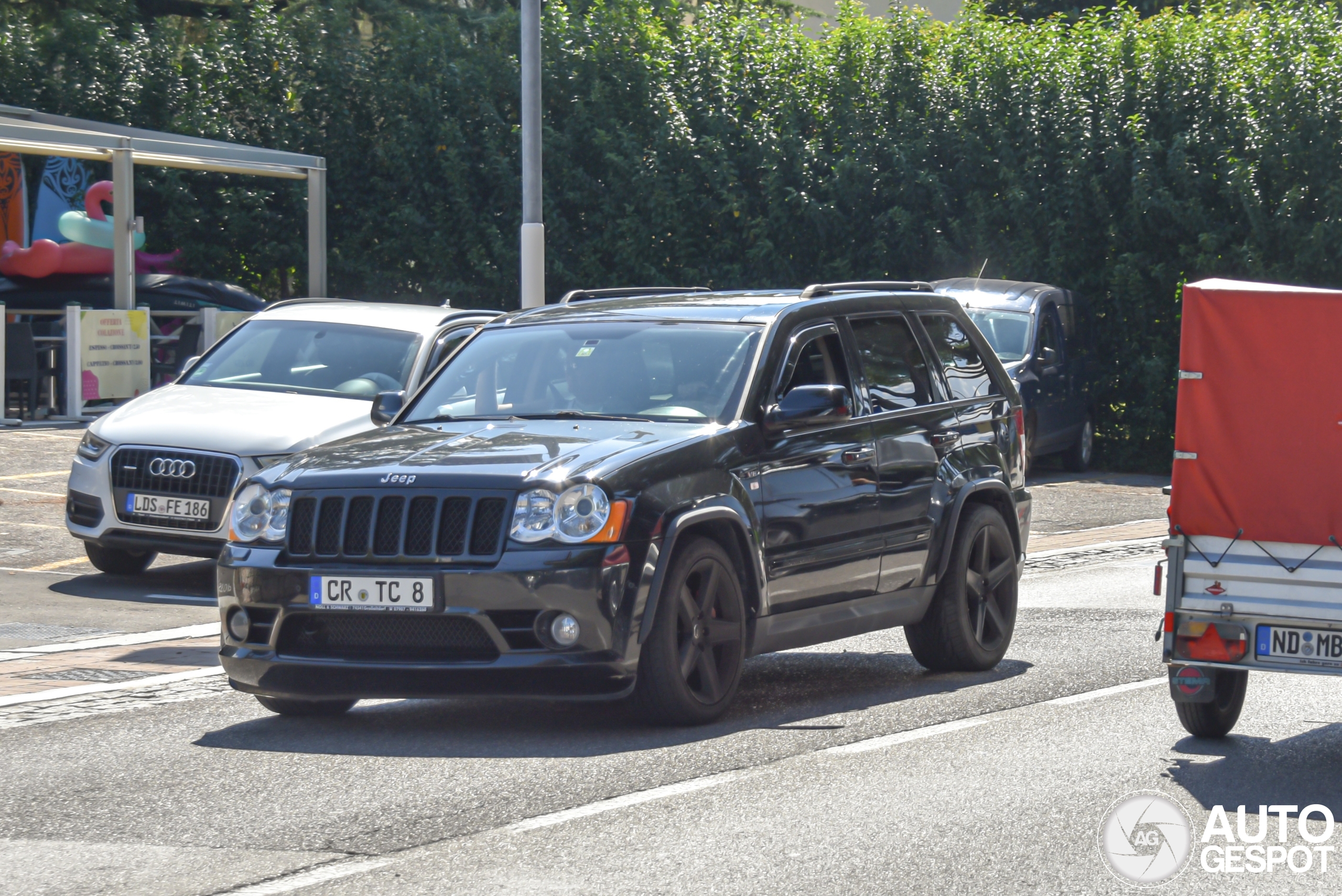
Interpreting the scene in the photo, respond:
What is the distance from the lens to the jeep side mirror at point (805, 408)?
8148mm

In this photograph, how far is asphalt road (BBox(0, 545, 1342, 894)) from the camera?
5500 millimetres

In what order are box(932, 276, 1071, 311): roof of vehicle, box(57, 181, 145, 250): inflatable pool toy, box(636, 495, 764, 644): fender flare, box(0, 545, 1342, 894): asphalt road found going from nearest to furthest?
box(0, 545, 1342, 894): asphalt road → box(636, 495, 764, 644): fender flare → box(932, 276, 1071, 311): roof of vehicle → box(57, 181, 145, 250): inflatable pool toy

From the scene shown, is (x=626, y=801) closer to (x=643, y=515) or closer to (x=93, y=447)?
(x=643, y=515)

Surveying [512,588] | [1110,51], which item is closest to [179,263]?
[1110,51]

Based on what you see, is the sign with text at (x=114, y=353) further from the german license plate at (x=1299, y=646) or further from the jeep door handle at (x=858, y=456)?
the german license plate at (x=1299, y=646)

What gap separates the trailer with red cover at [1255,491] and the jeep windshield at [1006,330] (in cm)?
1298

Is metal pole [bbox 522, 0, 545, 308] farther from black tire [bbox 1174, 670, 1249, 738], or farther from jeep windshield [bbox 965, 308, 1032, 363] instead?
black tire [bbox 1174, 670, 1249, 738]

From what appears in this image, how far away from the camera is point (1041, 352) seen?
20781 millimetres

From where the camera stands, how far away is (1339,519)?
23.2 feet

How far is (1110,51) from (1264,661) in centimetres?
1774

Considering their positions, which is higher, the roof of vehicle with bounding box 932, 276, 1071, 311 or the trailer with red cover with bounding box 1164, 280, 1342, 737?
the roof of vehicle with bounding box 932, 276, 1071, 311

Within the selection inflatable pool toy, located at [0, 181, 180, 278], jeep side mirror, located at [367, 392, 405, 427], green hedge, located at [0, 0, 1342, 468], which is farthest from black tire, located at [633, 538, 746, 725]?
inflatable pool toy, located at [0, 181, 180, 278]

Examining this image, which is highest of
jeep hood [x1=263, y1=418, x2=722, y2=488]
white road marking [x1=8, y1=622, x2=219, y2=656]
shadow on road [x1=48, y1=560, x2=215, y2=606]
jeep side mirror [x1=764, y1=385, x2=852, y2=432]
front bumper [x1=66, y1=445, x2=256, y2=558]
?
jeep side mirror [x1=764, y1=385, x2=852, y2=432]

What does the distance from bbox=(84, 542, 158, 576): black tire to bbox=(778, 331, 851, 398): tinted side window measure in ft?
18.0
